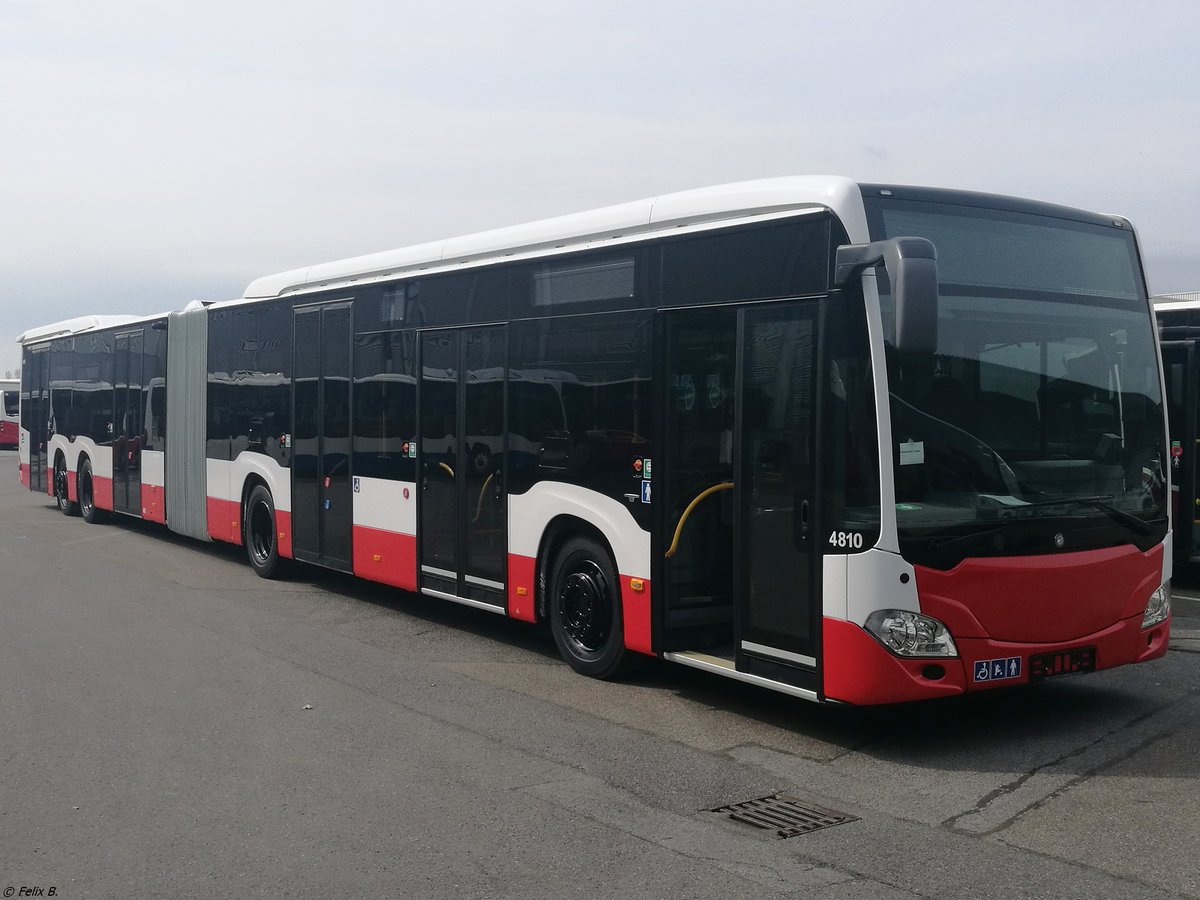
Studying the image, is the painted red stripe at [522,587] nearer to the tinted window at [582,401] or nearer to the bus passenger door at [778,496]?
the tinted window at [582,401]

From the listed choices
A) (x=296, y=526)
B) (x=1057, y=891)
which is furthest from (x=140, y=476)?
(x=1057, y=891)

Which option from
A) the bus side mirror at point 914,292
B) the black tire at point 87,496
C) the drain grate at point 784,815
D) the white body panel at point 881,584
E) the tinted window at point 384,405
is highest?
the bus side mirror at point 914,292

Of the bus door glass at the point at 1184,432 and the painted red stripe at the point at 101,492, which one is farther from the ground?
the bus door glass at the point at 1184,432

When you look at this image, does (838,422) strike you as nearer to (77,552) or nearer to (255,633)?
(255,633)

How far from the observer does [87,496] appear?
20.0 m

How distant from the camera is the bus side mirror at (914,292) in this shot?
20.3ft

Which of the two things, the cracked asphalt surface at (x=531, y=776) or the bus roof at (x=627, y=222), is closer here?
the cracked asphalt surface at (x=531, y=776)

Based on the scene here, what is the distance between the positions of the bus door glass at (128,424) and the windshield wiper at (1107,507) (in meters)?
13.5

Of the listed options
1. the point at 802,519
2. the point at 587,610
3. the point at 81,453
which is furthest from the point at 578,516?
the point at 81,453

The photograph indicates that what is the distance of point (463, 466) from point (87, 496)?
12.2 m

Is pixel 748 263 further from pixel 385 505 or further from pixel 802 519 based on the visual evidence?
pixel 385 505

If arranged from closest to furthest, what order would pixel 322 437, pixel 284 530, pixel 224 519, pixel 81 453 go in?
pixel 322 437, pixel 284 530, pixel 224 519, pixel 81 453

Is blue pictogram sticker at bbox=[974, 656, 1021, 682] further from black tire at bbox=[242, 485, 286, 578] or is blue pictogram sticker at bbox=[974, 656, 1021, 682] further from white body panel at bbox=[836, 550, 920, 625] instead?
black tire at bbox=[242, 485, 286, 578]

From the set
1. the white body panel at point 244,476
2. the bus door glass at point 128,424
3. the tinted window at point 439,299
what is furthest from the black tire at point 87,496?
the tinted window at point 439,299
